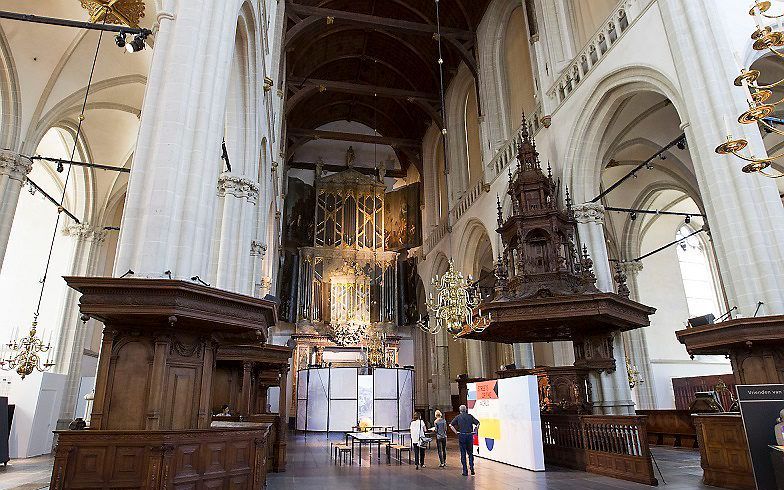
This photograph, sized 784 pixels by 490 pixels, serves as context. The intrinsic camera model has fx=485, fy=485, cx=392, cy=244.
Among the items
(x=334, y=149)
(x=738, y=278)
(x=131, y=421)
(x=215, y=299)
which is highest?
(x=334, y=149)

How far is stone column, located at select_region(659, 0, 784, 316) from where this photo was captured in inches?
245

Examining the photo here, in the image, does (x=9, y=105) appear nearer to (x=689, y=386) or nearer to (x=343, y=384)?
(x=343, y=384)

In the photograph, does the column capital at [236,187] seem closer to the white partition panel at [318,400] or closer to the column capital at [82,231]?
the column capital at [82,231]

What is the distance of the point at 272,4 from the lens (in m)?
12.7

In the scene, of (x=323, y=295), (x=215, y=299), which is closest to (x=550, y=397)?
(x=215, y=299)

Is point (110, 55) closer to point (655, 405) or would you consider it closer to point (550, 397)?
point (550, 397)

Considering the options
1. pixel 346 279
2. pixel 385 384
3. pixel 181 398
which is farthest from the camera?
pixel 346 279

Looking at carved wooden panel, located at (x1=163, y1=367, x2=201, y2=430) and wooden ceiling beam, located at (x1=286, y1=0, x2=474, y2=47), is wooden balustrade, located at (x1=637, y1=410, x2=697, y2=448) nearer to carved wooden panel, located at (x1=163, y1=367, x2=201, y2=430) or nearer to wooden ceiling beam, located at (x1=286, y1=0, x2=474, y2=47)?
carved wooden panel, located at (x1=163, y1=367, x2=201, y2=430)

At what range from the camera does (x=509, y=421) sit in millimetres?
8961

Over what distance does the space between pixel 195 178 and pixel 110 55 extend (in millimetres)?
7696

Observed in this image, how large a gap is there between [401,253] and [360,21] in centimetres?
1063

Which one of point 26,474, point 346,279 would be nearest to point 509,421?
point 26,474

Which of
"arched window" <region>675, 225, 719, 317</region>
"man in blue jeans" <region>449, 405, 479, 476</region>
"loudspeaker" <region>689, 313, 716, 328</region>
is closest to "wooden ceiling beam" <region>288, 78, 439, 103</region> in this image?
"arched window" <region>675, 225, 719, 317</region>

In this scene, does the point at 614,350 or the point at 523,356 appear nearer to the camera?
the point at 614,350
